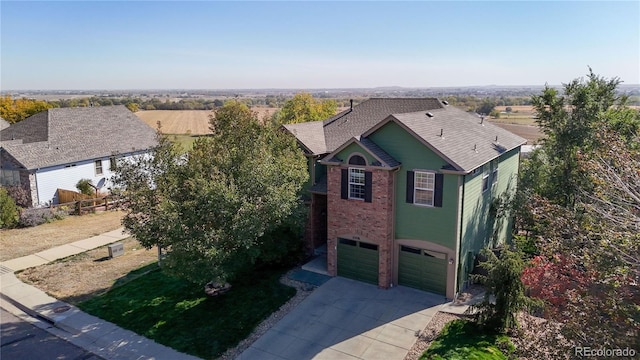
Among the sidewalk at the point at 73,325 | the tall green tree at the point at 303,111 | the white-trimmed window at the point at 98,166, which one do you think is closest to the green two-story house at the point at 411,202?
the sidewalk at the point at 73,325

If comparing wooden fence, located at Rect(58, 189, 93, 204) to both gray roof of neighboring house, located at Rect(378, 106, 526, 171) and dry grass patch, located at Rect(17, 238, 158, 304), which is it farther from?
gray roof of neighboring house, located at Rect(378, 106, 526, 171)

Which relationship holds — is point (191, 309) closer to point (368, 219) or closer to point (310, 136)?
point (368, 219)

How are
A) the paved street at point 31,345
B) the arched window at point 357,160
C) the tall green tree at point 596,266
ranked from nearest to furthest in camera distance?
the tall green tree at point 596,266
the paved street at point 31,345
the arched window at point 357,160

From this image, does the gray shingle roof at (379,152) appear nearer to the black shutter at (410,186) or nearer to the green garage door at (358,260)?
the black shutter at (410,186)

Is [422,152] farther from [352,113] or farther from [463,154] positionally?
[352,113]

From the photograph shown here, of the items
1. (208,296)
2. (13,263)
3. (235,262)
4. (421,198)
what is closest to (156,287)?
(208,296)
